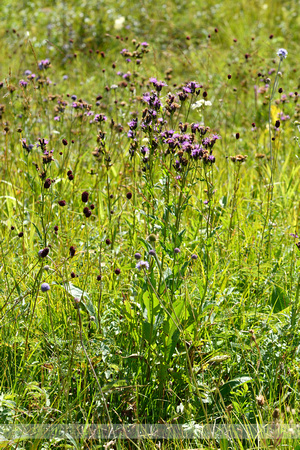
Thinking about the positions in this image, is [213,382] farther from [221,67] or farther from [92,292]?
[221,67]

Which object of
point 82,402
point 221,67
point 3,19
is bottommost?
point 82,402

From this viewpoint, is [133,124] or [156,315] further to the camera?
[133,124]

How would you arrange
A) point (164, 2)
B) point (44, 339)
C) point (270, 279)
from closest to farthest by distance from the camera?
point (44, 339) → point (270, 279) → point (164, 2)

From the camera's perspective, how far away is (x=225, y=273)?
2.18 m

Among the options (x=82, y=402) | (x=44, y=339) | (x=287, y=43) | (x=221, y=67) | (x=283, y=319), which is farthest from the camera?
(x=287, y=43)

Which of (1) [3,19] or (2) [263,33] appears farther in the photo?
(1) [3,19]

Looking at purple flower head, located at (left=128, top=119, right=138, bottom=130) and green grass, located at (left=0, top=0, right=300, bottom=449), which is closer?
green grass, located at (left=0, top=0, right=300, bottom=449)

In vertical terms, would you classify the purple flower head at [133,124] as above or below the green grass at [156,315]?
above

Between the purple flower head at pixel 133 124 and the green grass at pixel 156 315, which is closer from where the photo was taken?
the green grass at pixel 156 315

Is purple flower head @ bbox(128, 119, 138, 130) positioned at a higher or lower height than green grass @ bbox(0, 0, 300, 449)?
higher

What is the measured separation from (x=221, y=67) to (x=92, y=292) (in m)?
4.56

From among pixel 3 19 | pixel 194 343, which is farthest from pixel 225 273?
pixel 3 19

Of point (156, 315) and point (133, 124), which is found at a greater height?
point (133, 124)

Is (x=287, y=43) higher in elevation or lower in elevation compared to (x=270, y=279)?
higher
